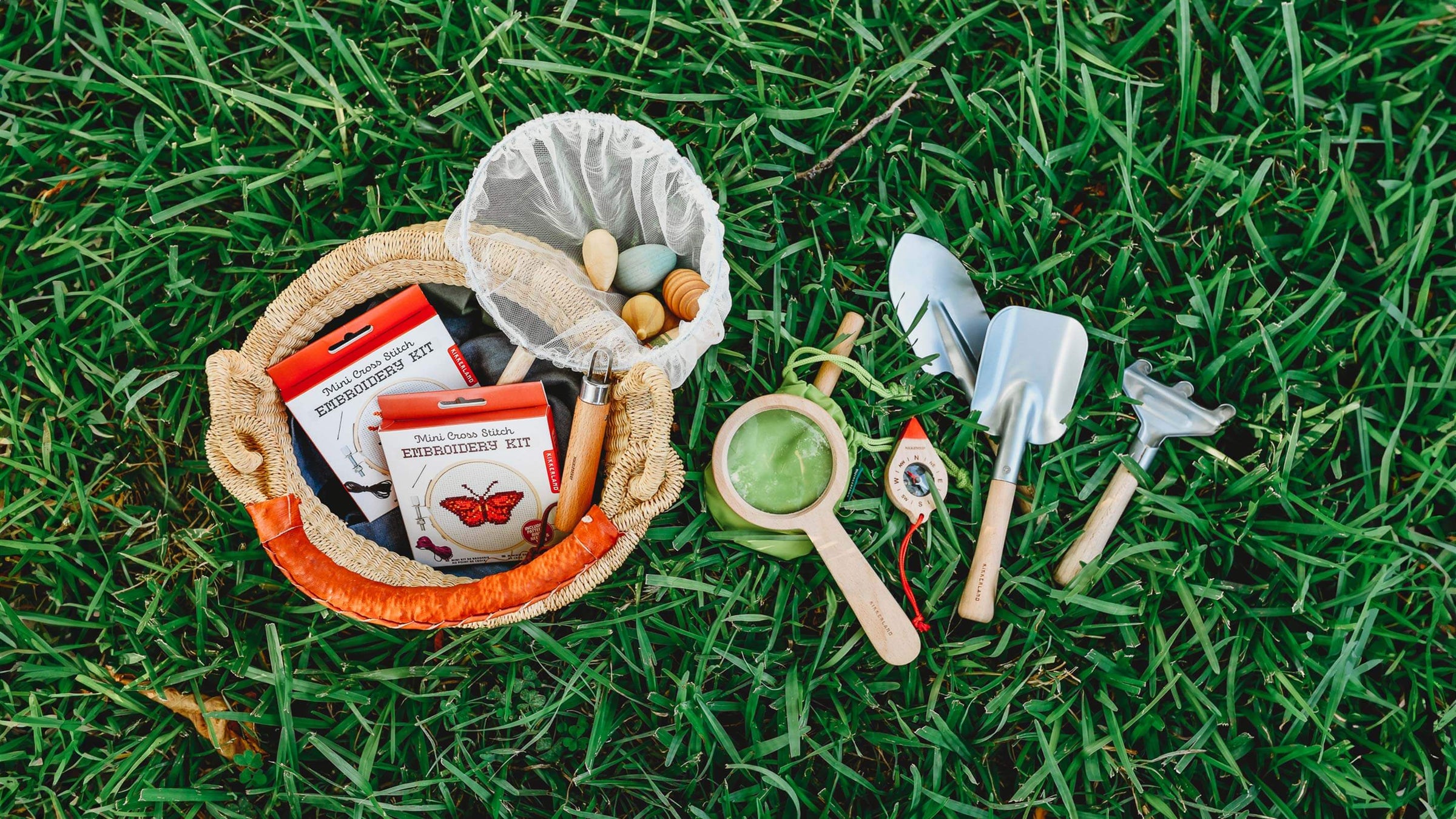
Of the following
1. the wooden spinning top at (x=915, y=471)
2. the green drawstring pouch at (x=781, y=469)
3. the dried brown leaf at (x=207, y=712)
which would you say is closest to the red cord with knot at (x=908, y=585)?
the wooden spinning top at (x=915, y=471)

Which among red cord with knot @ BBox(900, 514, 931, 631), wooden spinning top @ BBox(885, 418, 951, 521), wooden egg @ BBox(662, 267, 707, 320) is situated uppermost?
wooden egg @ BBox(662, 267, 707, 320)

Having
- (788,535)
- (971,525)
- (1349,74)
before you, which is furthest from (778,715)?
(1349,74)

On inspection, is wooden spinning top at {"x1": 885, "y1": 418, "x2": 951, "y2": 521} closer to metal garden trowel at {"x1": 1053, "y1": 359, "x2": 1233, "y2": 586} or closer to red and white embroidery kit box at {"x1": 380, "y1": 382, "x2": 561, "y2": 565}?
metal garden trowel at {"x1": 1053, "y1": 359, "x2": 1233, "y2": 586}

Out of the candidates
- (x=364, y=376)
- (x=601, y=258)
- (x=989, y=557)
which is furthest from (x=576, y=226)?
(x=989, y=557)

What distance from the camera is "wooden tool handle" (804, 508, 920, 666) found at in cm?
162

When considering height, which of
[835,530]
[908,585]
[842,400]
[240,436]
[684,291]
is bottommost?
[908,585]

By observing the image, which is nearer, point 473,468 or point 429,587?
point 429,587

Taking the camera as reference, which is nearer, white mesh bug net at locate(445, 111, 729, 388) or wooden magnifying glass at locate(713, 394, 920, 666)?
white mesh bug net at locate(445, 111, 729, 388)

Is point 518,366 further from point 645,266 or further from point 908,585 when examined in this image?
point 908,585

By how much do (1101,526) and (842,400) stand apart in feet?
1.75

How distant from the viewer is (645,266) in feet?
5.42

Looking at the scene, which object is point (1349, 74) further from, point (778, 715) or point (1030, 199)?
point (778, 715)

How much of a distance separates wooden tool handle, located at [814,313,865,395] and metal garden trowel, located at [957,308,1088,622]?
25 centimetres

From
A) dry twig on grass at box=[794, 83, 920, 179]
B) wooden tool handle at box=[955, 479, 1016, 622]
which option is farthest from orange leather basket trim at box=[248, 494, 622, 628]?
dry twig on grass at box=[794, 83, 920, 179]
